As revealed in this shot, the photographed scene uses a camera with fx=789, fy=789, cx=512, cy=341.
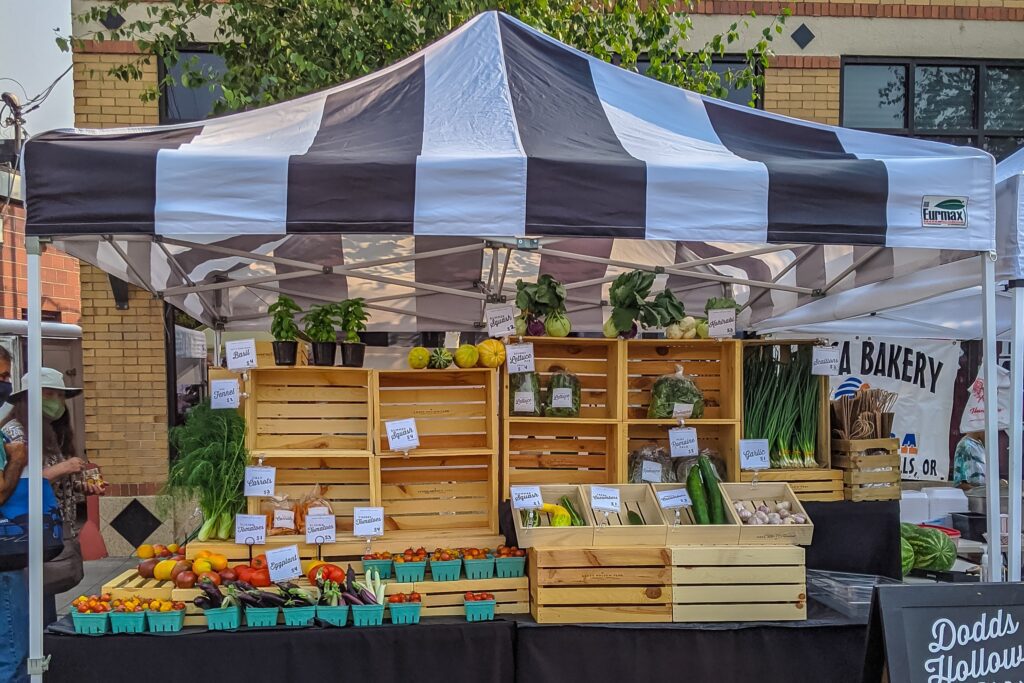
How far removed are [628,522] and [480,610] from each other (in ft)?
3.06

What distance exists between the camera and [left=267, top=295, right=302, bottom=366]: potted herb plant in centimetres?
405

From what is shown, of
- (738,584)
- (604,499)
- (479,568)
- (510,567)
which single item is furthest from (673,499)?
(479,568)

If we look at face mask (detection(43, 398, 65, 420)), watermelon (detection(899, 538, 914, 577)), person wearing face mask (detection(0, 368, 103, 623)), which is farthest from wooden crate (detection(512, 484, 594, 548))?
watermelon (detection(899, 538, 914, 577))

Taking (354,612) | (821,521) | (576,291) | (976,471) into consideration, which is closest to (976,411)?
(976,471)

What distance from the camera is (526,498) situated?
379cm

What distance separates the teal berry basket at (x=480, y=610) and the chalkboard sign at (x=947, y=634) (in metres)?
1.54

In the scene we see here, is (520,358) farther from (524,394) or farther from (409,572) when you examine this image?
(409,572)

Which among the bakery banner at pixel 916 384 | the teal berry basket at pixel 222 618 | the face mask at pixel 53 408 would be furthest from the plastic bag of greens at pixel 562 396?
the bakery banner at pixel 916 384

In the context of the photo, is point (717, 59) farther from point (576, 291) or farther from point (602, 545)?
point (602, 545)

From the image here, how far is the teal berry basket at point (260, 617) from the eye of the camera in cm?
341

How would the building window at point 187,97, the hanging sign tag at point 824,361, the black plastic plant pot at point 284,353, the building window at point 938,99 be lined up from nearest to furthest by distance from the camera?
the black plastic plant pot at point 284,353 < the hanging sign tag at point 824,361 < the building window at point 187,97 < the building window at point 938,99

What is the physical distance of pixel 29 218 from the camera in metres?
3.06

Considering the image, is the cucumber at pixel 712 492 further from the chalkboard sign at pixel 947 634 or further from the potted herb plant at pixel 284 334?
the potted herb plant at pixel 284 334

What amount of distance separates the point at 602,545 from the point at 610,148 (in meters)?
1.80
